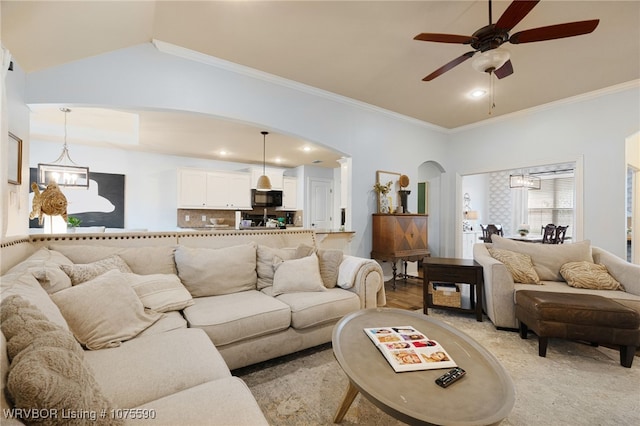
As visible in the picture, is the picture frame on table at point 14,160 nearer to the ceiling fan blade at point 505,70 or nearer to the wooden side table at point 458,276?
the wooden side table at point 458,276

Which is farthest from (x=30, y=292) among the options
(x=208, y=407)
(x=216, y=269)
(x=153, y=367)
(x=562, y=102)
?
(x=562, y=102)

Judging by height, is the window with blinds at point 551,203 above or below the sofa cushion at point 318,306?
above

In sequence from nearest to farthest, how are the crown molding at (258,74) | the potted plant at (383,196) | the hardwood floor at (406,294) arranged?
1. the crown molding at (258,74)
2. the hardwood floor at (406,294)
3. the potted plant at (383,196)

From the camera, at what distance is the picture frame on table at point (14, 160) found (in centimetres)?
183

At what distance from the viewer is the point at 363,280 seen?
2.44 meters

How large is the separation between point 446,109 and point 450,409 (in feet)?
14.0

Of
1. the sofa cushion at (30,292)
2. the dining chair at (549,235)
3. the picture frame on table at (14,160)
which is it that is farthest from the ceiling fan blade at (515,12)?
the dining chair at (549,235)

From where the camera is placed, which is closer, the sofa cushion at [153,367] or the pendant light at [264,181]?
the sofa cushion at [153,367]

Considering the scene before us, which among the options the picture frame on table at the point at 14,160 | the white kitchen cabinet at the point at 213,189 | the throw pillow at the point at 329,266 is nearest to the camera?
the picture frame on table at the point at 14,160

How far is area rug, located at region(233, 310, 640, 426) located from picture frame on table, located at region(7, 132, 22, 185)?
6.86 feet

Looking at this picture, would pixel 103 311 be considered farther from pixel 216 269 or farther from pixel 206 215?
pixel 206 215

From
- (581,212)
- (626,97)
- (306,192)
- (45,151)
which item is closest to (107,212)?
(45,151)

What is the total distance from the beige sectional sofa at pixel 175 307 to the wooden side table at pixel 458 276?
801 millimetres

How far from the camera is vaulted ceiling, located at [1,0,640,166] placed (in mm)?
2000
